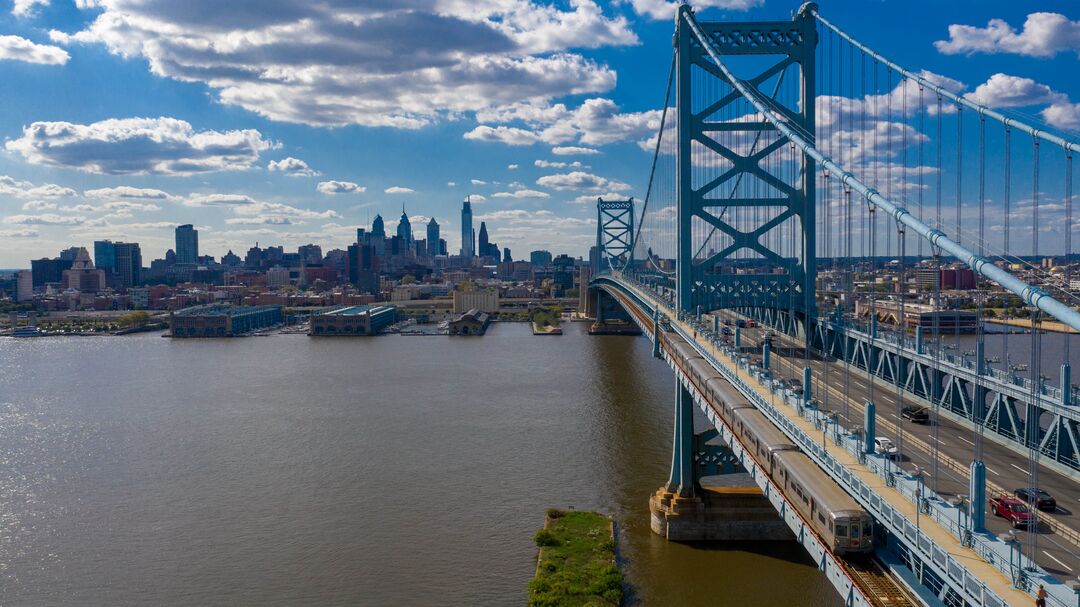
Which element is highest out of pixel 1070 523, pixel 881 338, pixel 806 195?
pixel 806 195

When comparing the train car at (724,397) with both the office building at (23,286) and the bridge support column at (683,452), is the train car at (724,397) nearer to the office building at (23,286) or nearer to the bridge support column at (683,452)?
the bridge support column at (683,452)

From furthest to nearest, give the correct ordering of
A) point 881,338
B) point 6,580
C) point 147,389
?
point 147,389
point 881,338
point 6,580

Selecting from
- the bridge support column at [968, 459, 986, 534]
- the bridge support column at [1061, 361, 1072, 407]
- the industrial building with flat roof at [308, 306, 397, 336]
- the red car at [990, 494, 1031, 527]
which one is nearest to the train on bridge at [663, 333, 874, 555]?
the bridge support column at [968, 459, 986, 534]

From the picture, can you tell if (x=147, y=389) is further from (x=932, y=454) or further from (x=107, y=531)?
(x=932, y=454)

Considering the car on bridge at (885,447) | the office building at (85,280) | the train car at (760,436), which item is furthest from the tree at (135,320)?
the car on bridge at (885,447)

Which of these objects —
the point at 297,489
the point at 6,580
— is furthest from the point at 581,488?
the point at 6,580

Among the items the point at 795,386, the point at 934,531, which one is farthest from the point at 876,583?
the point at 795,386
